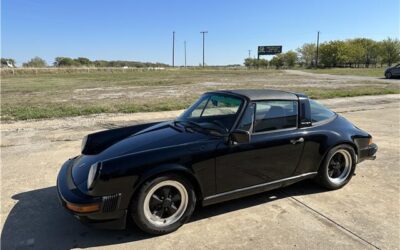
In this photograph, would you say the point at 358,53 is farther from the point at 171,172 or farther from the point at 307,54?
the point at 171,172

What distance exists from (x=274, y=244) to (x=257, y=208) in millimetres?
807

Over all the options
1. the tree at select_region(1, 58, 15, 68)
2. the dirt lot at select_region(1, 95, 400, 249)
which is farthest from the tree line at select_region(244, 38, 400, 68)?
the dirt lot at select_region(1, 95, 400, 249)

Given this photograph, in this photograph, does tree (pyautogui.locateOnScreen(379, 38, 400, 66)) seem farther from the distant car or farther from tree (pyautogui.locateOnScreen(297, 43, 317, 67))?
the distant car

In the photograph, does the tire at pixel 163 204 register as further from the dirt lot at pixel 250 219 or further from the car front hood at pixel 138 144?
the car front hood at pixel 138 144

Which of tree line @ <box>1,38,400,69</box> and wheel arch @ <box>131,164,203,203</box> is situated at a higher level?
tree line @ <box>1,38,400,69</box>

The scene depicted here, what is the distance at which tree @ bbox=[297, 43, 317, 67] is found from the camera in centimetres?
11369

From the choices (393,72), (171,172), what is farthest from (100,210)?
(393,72)

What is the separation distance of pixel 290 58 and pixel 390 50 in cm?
3637

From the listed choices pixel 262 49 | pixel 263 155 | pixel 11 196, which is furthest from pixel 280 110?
pixel 262 49

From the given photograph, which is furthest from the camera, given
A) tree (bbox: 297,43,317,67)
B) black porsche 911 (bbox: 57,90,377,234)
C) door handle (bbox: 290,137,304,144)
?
tree (bbox: 297,43,317,67)

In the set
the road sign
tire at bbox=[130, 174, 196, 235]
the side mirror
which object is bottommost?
tire at bbox=[130, 174, 196, 235]

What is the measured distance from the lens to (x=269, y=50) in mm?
120438

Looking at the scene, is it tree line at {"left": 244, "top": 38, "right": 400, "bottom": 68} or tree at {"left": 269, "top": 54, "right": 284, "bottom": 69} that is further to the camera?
tree at {"left": 269, "top": 54, "right": 284, "bottom": 69}

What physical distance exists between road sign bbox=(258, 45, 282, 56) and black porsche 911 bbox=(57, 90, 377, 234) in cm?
11908
